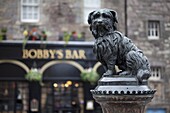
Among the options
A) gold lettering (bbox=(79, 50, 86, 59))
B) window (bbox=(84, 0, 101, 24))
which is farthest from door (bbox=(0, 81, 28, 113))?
window (bbox=(84, 0, 101, 24))

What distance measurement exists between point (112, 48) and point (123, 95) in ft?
2.01

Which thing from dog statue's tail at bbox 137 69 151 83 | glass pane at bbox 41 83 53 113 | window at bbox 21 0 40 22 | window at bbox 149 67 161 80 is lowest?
glass pane at bbox 41 83 53 113

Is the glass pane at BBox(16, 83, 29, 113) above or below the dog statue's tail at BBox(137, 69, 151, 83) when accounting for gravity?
below

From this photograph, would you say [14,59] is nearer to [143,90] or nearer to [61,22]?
[61,22]

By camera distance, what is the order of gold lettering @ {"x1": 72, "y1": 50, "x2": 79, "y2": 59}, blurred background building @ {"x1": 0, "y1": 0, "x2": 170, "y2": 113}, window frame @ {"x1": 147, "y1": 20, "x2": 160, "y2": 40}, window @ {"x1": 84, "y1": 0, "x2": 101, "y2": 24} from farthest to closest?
window frame @ {"x1": 147, "y1": 20, "x2": 160, "y2": 40}
window @ {"x1": 84, "y1": 0, "x2": 101, "y2": 24}
gold lettering @ {"x1": 72, "y1": 50, "x2": 79, "y2": 59}
blurred background building @ {"x1": 0, "y1": 0, "x2": 170, "y2": 113}

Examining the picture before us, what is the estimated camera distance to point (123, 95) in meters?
3.27

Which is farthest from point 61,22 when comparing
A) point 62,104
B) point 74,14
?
point 62,104

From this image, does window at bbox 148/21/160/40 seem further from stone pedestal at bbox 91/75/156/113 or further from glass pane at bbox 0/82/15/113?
stone pedestal at bbox 91/75/156/113

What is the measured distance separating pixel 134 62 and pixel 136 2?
1242cm

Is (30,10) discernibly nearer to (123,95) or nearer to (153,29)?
(153,29)

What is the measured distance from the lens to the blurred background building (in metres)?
13.7

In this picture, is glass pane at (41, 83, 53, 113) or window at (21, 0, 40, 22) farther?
window at (21, 0, 40, 22)

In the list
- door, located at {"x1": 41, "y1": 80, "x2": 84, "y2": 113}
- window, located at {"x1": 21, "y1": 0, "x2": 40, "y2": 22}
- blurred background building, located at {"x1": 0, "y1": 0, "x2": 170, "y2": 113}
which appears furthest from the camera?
window, located at {"x1": 21, "y1": 0, "x2": 40, "y2": 22}

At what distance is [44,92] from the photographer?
45.5 ft
